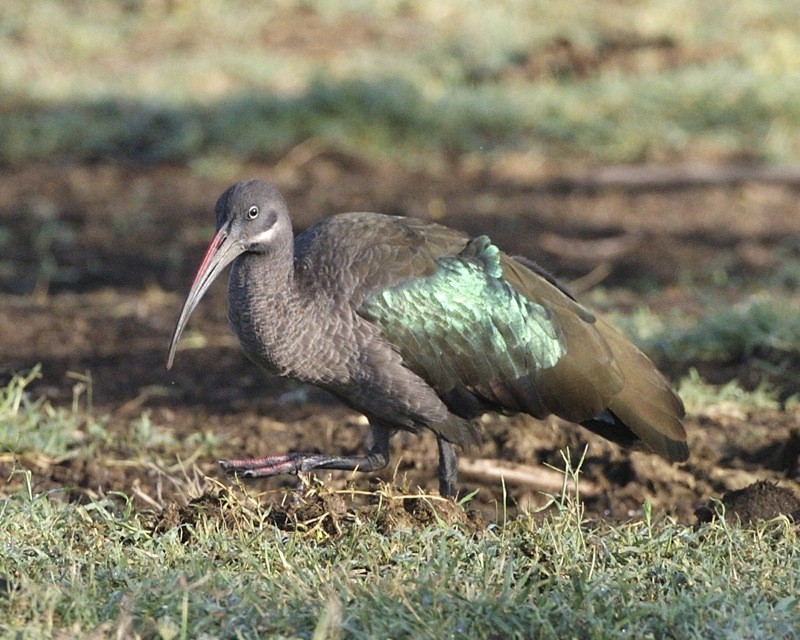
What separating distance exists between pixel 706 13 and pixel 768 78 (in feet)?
8.14

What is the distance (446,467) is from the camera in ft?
16.3

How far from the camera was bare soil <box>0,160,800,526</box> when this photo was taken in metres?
5.48

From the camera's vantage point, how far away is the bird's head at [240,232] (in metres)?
4.66

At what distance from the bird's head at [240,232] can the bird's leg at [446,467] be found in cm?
92

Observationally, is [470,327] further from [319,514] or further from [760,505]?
[760,505]

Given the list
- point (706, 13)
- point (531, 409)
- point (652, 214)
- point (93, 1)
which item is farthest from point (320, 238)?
point (93, 1)

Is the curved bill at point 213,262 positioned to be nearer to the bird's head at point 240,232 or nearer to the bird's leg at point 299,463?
the bird's head at point 240,232

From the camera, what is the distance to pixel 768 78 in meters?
11.6

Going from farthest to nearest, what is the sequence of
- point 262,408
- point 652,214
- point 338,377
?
1. point 652,214
2. point 262,408
3. point 338,377

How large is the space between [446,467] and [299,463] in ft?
1.72

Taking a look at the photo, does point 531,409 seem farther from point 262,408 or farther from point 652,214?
point 652,214

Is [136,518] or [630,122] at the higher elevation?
[136,518]

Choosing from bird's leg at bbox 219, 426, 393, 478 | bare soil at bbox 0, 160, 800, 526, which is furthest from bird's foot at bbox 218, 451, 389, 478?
bare soil at bbox 0, 160, 800, 526

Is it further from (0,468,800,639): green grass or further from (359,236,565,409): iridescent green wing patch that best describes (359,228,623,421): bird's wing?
(0,468,800,639): green grass
